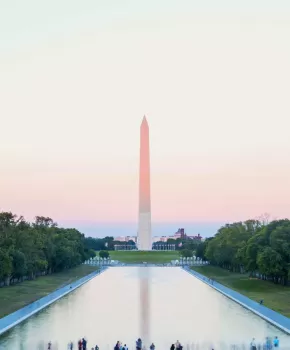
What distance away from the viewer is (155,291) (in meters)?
52.2

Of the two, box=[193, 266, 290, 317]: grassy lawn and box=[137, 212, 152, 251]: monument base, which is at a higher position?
box=[137, 212, 152, 251]: monument base

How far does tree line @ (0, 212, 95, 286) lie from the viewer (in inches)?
2163

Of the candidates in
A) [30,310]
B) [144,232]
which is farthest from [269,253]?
[144,232]

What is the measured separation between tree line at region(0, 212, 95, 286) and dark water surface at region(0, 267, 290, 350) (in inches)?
312

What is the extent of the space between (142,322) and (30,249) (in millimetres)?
29923

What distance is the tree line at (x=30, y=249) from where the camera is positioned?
180 ft

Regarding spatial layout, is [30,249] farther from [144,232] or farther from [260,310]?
[144,232]

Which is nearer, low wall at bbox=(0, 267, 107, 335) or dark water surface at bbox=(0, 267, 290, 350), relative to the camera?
dark water surface at bbox=(0, 267, 290, 350)

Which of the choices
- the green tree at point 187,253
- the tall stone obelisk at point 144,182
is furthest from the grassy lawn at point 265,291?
the green tree at point 187,253

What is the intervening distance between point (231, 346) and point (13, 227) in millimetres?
40996

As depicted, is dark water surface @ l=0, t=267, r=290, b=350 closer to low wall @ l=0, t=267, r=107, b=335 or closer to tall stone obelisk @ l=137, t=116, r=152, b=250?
low wall @ l=0, t=267, r=107, b=335

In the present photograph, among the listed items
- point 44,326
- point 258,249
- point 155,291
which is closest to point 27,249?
point 155,291

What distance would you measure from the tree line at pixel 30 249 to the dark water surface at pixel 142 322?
793 cm


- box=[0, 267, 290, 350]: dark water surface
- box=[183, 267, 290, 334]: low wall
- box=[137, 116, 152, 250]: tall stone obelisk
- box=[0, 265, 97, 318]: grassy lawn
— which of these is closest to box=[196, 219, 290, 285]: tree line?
box=[183, 267, 290, 334]: low wall
